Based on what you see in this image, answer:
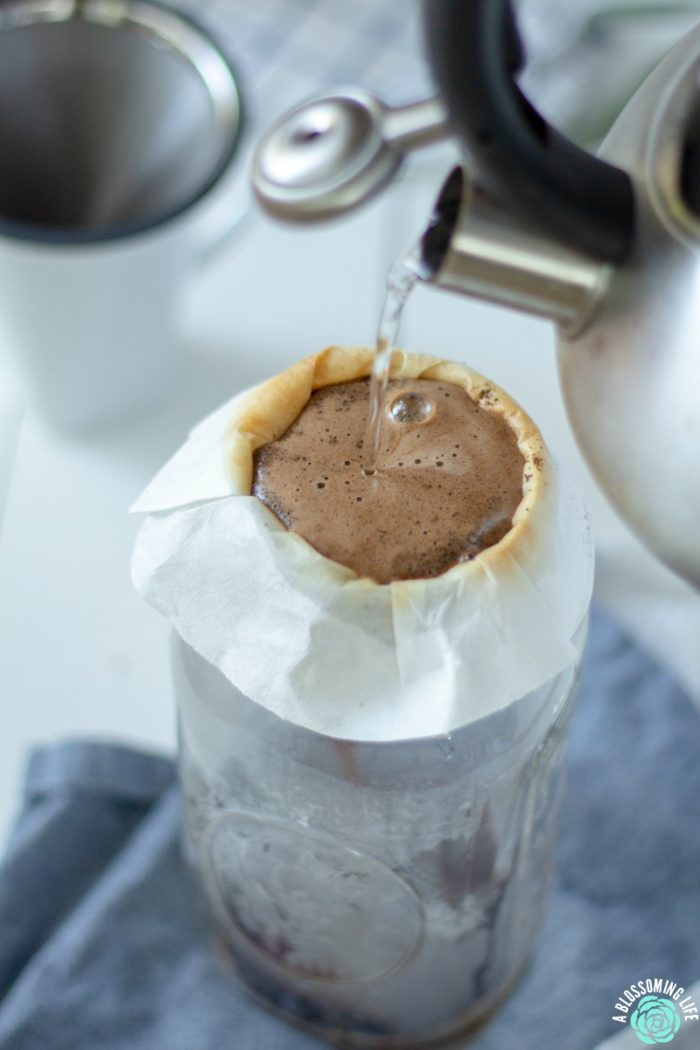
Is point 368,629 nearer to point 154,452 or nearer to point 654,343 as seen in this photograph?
point 654,343

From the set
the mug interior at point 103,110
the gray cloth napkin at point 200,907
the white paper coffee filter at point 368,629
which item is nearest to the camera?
the white paper coffee filter at point 368,629

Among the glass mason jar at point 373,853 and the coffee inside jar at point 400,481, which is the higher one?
the coffee inside jar at point 400,481

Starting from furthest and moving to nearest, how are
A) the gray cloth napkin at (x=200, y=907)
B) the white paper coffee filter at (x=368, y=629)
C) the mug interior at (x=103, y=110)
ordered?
1. the mug interior at (x=103, y=110)
2. the gray cloth napkin at (x=200, y=907)
3. the white paper coffee filter at (x=368, y=629)

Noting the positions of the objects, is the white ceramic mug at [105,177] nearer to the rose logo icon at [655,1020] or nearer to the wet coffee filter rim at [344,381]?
the wet coffee filter rim at [344,381]

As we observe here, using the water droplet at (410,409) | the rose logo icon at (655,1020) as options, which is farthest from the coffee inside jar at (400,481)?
the rose logo icon at (655,1020)

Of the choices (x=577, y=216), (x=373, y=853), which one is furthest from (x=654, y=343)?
(x=373, y=853)

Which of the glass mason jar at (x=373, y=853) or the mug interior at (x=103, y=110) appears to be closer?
the glass mason jar at (x=373, y=853)
